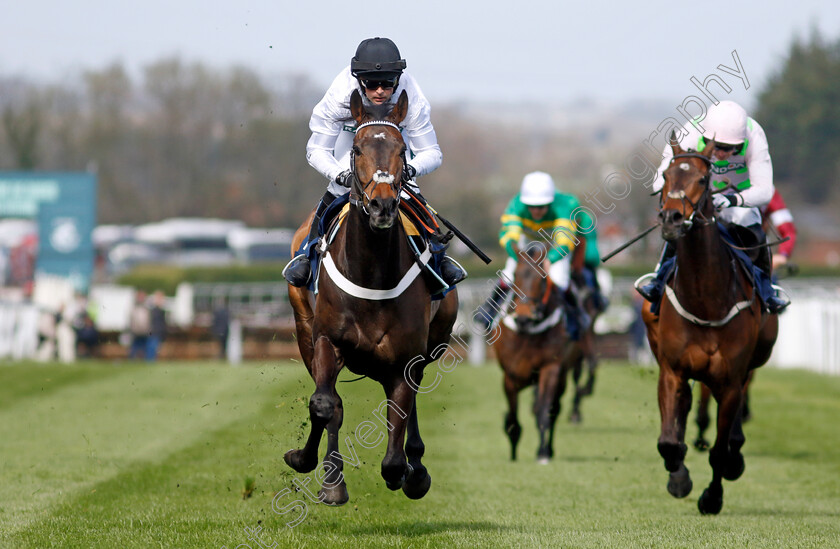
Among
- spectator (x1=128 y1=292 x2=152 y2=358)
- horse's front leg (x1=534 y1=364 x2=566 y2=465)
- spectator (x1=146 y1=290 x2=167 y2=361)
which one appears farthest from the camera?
spectator (x1=146 y1=290 x2=167 y2=361)

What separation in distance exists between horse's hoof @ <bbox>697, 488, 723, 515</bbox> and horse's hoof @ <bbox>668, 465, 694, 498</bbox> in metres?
0.13

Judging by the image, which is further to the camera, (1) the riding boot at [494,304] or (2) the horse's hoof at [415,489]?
(1) the riding boot at [494,304]

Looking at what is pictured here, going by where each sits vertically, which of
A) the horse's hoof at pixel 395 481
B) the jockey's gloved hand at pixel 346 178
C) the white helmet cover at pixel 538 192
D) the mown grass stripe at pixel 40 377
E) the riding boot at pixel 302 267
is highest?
the jockey's gloved hand at pixel 346 178

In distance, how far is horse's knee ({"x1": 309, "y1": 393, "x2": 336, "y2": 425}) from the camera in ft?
20.8

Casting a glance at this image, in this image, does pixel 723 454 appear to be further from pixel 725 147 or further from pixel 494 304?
pixel 494 304

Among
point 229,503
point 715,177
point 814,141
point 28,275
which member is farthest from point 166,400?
point 814,141

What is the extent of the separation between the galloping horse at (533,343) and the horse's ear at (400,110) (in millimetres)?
5317

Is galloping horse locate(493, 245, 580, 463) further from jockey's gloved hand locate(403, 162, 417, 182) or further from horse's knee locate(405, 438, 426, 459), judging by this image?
jockey's gloved hand locate(403, 162, 417, 182)

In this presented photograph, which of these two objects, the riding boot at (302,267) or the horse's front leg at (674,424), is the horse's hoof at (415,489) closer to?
the riding boot at (302,267)

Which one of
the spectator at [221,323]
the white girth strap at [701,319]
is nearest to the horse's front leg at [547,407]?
the white girth strap at [701,319]

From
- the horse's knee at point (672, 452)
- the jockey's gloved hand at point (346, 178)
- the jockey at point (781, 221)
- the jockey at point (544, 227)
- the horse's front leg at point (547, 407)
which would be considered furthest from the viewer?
the jockey at point (544, 227)

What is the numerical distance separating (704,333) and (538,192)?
4.40 m

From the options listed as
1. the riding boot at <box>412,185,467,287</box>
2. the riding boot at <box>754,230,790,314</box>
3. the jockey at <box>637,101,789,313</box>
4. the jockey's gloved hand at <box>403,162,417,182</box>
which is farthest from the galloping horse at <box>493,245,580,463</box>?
the jockey's gloved hand at <box>403,162,417,182</box>

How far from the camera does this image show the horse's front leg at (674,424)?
25.6 ft
